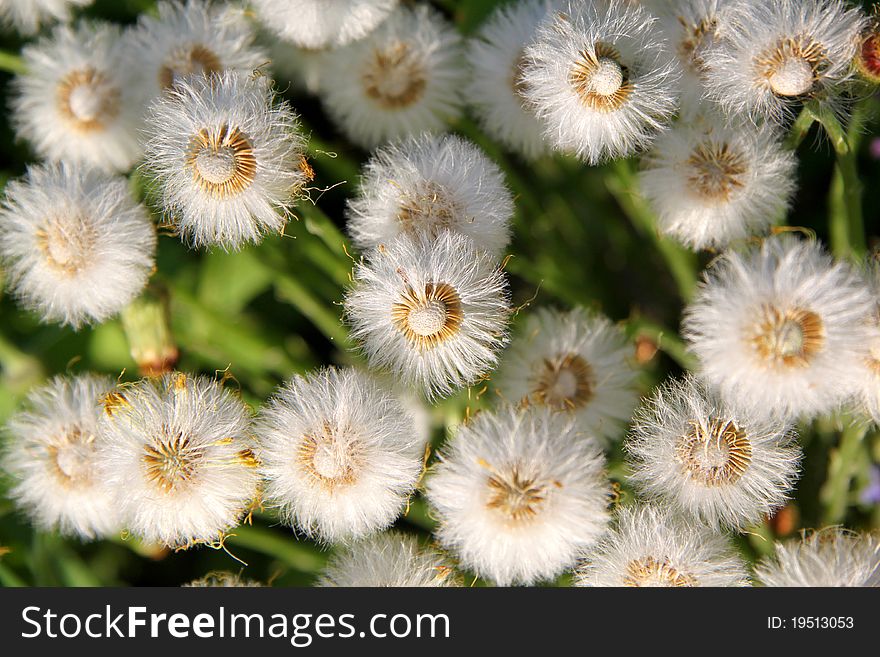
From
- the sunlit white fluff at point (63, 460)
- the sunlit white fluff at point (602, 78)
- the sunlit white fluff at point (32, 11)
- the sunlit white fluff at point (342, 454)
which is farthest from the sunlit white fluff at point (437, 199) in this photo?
the sunlit white fluff at point (32, 11)

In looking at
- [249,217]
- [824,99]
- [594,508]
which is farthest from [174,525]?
[824,99]

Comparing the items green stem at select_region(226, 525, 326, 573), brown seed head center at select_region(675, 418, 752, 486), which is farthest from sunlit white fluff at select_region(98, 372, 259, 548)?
brown seed head center at select_region(675, 418, 752, 486)

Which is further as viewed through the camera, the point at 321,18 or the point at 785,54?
the point at 321,18

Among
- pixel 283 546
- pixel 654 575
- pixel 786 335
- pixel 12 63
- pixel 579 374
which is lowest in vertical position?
pixel 654 575

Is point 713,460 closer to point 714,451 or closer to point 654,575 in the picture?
point 714,451

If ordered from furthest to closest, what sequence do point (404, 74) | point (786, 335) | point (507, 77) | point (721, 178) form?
point (404, 74)
point (507, 77)
point (721, 178)
point (786, 335)

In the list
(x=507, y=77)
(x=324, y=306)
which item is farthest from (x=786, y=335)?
(x=324, y=306)

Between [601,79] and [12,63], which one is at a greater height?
[12,63]

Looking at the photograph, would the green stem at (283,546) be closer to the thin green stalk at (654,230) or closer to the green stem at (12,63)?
the thin green stalk at (654,230)
